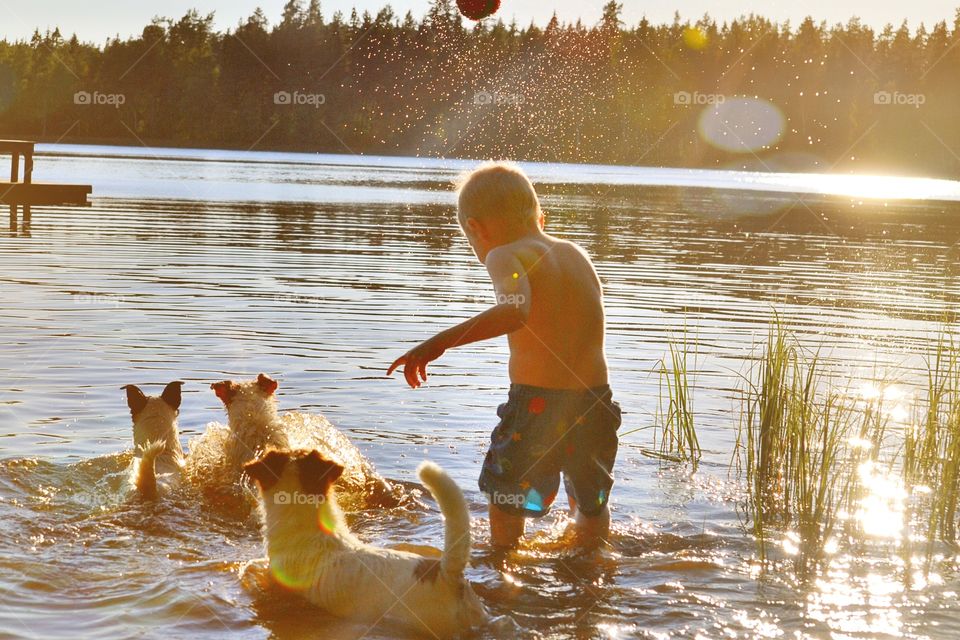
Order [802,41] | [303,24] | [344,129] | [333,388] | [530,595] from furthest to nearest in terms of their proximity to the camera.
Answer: [802,41] → [303,24] → [344,129] → [333,388] → [530,595]

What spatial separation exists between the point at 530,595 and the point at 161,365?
6.15 m

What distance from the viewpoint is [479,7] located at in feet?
33.0

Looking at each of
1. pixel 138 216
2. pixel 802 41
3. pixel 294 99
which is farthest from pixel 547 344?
pixel 802 41

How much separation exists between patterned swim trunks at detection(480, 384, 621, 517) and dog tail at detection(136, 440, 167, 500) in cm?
198

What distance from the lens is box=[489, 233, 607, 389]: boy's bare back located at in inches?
216

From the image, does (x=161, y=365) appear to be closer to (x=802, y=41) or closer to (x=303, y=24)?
(x=303, y=24)

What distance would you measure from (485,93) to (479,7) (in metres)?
99.5

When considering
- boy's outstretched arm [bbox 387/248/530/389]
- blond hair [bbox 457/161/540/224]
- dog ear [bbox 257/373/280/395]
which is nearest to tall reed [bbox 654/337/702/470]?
blond hair [bbox 457/161/540/224]

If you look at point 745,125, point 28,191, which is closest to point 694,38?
point 745,125

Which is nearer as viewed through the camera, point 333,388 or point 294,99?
point 333,388

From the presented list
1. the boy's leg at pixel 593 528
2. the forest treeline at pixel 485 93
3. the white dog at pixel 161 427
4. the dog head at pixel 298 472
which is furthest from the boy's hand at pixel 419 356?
the forest treeline at pixel 485 93

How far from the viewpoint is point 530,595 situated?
5.41m

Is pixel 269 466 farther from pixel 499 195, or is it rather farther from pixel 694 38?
pixel 694 38

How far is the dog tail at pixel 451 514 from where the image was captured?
412cm
